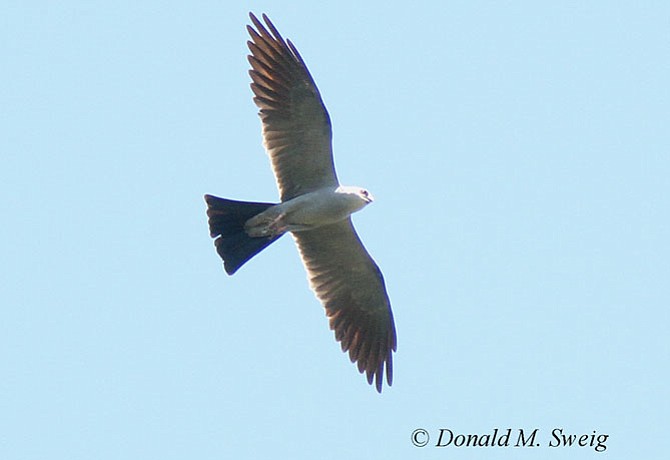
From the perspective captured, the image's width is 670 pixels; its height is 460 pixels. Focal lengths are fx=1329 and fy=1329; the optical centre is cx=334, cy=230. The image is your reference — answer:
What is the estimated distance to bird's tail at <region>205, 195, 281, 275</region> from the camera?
1502 cm

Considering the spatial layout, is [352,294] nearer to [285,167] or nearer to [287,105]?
[285,167]

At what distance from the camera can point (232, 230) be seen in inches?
595

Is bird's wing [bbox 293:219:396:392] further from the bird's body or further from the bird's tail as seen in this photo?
the bird's tail

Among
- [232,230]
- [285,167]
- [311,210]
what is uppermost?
[285,167]

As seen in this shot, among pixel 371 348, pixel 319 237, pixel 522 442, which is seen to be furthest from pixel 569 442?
pixel 319 237

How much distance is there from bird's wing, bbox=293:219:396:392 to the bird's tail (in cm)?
93

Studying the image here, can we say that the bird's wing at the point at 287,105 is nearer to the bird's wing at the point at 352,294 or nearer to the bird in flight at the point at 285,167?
the bird in flight at the point at 285,167

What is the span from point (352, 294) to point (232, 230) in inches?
72.6

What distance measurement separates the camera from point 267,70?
49.3ft

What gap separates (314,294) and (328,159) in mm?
1748

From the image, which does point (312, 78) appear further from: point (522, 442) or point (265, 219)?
point (522, 442)

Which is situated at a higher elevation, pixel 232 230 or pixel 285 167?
pixel 285 167

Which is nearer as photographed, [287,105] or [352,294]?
[287,105]

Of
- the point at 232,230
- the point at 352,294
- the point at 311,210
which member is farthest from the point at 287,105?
the point at 352,294
